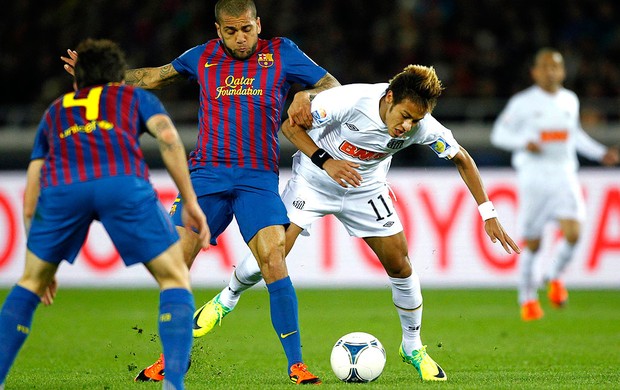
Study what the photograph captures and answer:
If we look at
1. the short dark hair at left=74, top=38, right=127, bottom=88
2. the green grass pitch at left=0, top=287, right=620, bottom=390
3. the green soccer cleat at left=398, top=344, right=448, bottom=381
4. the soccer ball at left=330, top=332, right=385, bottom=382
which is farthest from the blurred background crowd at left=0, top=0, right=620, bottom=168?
the short dark hair at left=74, top=38, right=127, bottom=88

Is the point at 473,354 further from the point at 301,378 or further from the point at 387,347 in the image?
the point at 301,378

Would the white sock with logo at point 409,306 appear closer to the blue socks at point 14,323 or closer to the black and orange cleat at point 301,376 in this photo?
the black and orange cleat at point 301,376

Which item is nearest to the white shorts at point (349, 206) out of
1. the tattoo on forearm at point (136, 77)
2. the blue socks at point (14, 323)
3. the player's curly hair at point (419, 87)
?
the player's curly hair at point (419, 87)

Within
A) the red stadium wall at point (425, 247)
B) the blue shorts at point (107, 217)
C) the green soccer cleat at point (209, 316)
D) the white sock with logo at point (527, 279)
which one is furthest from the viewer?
the red stadium wall at point (425, 247)

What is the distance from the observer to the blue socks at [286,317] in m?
6.00

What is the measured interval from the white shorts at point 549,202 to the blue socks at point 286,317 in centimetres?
576

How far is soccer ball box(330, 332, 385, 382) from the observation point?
6098mm

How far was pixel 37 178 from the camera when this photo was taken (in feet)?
16.3

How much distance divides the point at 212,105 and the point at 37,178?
172cm

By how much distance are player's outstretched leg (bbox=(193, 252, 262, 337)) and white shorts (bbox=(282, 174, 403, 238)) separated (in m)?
0.46

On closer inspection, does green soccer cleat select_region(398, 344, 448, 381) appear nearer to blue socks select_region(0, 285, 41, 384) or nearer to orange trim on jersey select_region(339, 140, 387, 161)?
orange trim on jersey select_region(339, 140, 387, 161)

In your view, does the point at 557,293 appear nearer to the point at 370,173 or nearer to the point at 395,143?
the point at 370,173

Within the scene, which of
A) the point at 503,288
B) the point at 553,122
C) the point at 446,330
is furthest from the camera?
the point at 503,288

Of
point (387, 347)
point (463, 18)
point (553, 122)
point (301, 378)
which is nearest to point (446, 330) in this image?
point (387, 347)
